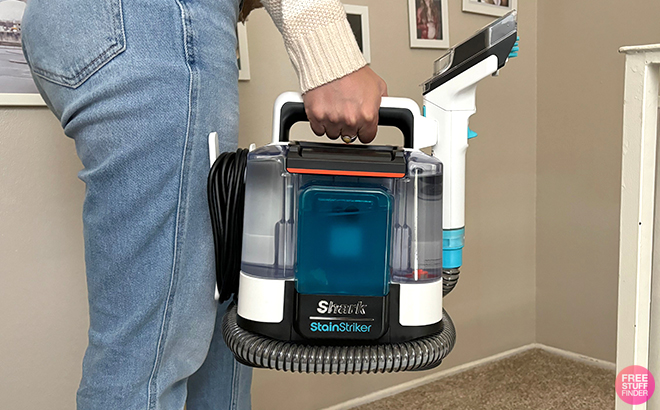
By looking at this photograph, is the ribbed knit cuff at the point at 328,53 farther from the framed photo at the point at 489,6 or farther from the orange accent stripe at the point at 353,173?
the framed photo at the point at 489,6

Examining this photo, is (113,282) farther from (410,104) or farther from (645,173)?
(645,173)

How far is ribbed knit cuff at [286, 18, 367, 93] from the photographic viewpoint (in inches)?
27.4

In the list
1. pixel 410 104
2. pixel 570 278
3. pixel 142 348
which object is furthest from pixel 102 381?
pixel 570 278

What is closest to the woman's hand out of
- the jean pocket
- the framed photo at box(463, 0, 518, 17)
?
the jean pocket

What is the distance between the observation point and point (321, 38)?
0.70 meters

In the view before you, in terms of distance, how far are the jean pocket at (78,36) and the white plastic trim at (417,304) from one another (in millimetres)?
445

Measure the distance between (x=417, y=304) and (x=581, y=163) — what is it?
1.53 m

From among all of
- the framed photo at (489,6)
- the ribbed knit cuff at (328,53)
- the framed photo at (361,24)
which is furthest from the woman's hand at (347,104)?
the framed photo at (489,6)

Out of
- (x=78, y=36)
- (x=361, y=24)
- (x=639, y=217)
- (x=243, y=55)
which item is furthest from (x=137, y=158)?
(x=361, y=24)

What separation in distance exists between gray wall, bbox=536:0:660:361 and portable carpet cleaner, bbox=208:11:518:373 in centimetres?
141

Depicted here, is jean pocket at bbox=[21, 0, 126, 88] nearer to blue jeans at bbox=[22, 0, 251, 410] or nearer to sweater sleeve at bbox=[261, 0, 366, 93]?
blue jeans at bbox=[22, 0, 251, 410]

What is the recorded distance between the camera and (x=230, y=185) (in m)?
0.69

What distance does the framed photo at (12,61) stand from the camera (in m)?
1.13

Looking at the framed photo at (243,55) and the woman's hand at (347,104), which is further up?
the framed photo at (243,55)
